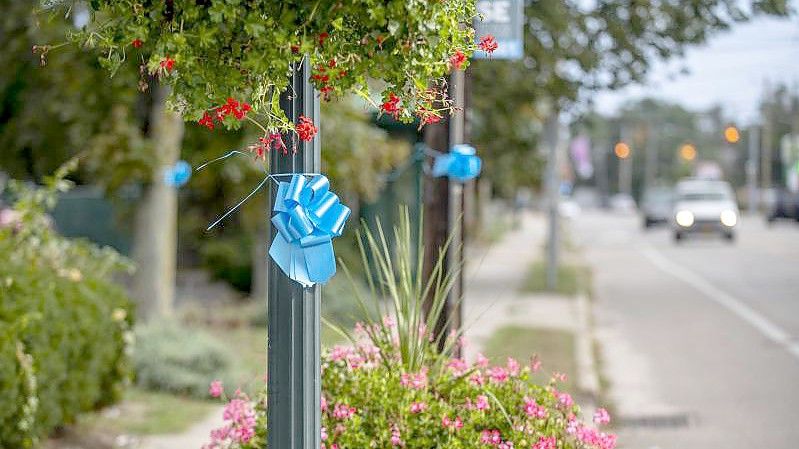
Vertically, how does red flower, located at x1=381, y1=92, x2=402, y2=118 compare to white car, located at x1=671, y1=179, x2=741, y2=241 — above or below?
above

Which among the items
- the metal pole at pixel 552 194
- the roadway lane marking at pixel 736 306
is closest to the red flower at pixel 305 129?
the roadway lane marking at pixel 736 306

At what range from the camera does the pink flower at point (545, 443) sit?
3.92 m

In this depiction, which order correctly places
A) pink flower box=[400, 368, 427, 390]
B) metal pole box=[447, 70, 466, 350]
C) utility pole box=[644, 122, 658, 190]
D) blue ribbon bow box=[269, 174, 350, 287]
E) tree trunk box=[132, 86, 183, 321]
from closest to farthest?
blue ribbon bow box=[269, 174, 350, 287] < pink flower box=[400, 368, 427, 390] < metal pole box=[447, 70, 466, 350] < tree trunk box=[132, 86, 183, 321] < utility pole box=[644, 122, 658, 190]

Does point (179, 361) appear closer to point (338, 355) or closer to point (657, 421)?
point (657, 421)

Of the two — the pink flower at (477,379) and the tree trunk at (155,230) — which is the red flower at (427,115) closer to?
the pink flower at (477,379)

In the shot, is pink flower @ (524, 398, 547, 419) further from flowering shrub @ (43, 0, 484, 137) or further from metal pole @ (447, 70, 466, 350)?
metal pole @ (447, 70, 466, 350)

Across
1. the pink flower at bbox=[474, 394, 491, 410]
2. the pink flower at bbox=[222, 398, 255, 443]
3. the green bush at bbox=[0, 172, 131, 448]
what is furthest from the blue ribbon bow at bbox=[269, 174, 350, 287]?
the green bush at bbox=[0, 172, 131, 448]

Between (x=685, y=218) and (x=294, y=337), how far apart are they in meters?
32.1

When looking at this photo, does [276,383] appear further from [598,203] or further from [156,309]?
[598,203]

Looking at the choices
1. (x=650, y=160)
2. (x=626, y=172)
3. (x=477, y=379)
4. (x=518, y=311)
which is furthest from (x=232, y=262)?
(x=626, y=172)

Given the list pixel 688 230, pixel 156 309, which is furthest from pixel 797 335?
pixel 688 230

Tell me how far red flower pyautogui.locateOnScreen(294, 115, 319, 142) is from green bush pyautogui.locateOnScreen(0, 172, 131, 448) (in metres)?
2.92

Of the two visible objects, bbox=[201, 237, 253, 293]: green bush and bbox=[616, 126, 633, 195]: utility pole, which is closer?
bbox=[201, 237, 253, 293]: green bush

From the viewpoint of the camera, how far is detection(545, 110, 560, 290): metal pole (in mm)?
19359
